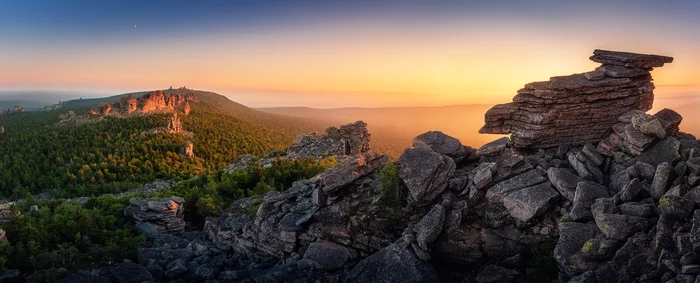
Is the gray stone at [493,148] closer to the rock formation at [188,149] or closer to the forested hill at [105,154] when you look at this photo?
the forested hill at [105,154]

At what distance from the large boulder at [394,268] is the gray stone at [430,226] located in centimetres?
87

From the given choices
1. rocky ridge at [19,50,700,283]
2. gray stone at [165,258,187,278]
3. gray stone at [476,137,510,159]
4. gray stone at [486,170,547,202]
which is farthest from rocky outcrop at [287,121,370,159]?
gray stone at [486,170,547,202]

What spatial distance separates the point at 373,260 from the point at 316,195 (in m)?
6.01

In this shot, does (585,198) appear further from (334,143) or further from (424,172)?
(334,143)

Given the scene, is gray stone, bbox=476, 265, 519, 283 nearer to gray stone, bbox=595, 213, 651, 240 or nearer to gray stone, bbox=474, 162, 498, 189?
gray stone, bbox=595, 213, 651, 240

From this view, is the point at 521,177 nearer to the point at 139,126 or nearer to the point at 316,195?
the point at 316,195

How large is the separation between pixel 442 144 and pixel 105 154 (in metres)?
70.8

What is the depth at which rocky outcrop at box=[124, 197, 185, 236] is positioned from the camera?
30.3m

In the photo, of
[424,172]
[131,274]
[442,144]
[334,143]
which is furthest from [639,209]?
[334,143]

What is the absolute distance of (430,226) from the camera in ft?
59.4

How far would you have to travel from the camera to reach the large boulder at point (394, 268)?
17.2m

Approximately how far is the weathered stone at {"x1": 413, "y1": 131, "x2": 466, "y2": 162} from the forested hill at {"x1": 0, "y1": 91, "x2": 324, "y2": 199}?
53.4 meters

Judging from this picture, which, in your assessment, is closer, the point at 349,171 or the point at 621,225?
the point at 621,225

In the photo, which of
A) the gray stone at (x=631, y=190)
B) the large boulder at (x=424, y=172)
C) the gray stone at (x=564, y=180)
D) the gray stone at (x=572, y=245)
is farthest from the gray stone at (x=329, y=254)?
the gray stone at (x=631, y=190)
